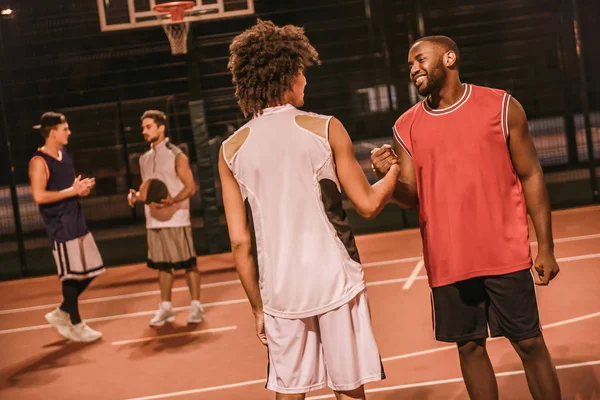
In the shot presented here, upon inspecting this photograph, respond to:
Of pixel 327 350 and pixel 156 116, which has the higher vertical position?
pixel 156 116

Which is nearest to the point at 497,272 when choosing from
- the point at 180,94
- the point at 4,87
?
the point at 180,94

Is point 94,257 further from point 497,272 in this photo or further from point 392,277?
point 497,272

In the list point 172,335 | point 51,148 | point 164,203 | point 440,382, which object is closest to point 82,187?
point 51,148

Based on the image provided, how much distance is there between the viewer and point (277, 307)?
3.26m

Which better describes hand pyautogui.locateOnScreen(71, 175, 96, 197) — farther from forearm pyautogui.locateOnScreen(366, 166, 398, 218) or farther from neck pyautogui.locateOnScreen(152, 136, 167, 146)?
forearm pyautogui.locateOnScreen(366, 166, 398, 218)

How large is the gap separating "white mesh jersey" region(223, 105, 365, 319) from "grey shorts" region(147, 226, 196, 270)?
14.2 ft

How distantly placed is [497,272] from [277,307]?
104cm

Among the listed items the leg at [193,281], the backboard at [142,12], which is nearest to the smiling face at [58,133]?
the leg at [193,281]

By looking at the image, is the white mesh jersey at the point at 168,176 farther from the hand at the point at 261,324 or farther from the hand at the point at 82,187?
the hand at the point at 261,324

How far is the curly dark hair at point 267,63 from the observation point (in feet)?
10.6

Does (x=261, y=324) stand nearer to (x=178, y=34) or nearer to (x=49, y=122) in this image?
(x=49, y=122)

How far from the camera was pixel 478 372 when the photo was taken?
3750 millimetres

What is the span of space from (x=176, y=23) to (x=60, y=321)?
195 inches

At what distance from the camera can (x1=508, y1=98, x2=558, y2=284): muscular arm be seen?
11.9 feet
